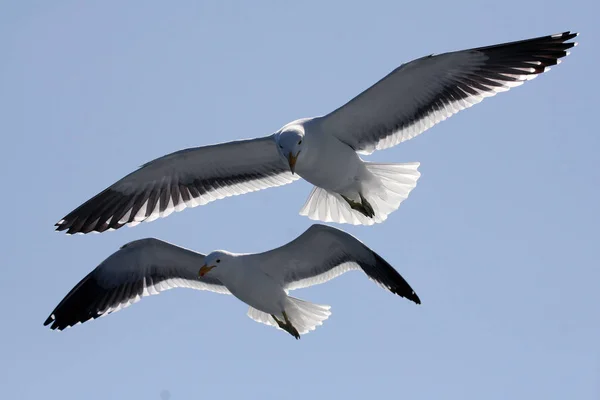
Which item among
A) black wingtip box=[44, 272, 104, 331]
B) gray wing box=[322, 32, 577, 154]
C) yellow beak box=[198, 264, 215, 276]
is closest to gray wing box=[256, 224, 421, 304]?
yellow beak box=[198, 264, 215, 276]

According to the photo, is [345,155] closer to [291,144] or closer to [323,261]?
[291,144]

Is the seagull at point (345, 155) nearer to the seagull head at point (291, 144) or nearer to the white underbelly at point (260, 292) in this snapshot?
the seagull head at point (291, 144)

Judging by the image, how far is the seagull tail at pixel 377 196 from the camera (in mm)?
10586

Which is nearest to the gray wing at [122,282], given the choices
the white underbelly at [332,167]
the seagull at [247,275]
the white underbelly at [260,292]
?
the seagull at [247,275]

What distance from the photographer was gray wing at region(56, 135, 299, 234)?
433 inches

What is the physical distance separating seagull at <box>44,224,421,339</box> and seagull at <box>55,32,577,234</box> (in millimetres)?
308

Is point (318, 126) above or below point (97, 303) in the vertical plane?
above

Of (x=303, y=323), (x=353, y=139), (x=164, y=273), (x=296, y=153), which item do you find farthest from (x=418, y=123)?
(x=164, y=273)

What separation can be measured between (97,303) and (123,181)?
4.41ft

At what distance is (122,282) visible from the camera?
1164 centimetres

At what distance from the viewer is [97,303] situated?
11.6 metres

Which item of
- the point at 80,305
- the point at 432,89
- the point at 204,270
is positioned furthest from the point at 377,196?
the point at 80,305

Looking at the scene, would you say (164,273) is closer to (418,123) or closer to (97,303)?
(97,303)

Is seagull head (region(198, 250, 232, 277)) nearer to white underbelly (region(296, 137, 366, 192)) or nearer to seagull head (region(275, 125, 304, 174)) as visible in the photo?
white underbelly (region(296, 137, 366, 192))
